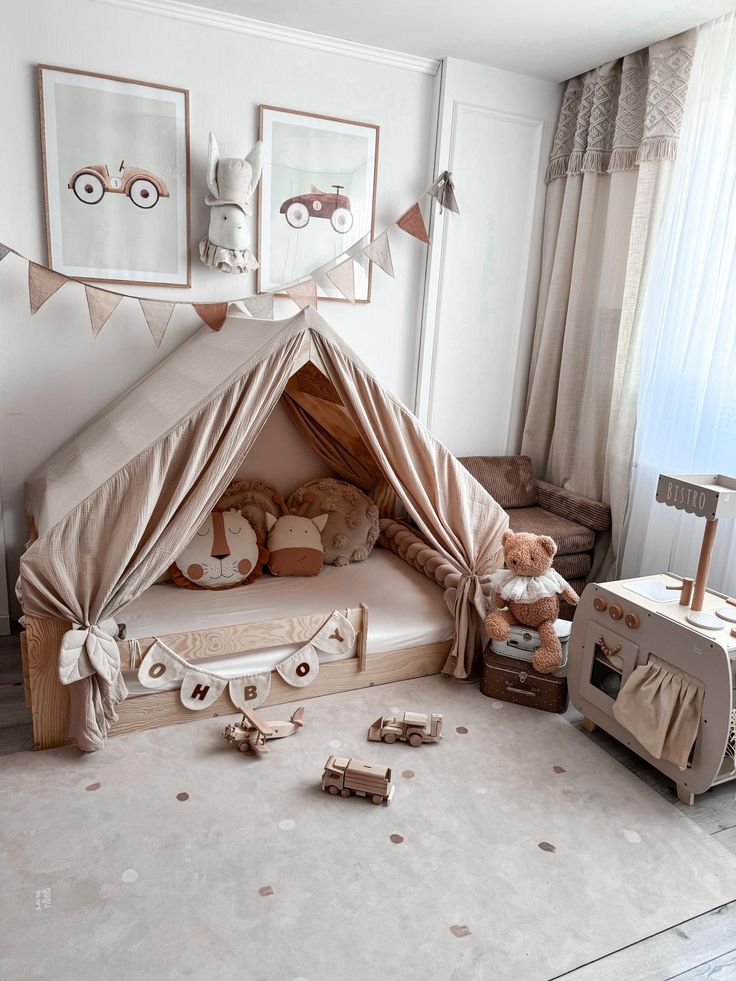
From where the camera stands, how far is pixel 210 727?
109 inches

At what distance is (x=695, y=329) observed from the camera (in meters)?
3.41

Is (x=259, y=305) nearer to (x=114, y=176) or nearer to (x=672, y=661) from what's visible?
(x=114, y=176)

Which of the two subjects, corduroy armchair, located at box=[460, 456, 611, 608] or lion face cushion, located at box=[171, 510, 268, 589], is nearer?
lion face cushion, located at box=[171, 510, 268, 589]

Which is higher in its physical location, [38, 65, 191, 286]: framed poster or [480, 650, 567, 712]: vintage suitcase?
[38, 65, 191, 286]: framed poster

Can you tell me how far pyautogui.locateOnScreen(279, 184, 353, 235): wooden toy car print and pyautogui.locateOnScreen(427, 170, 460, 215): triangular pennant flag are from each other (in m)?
0.47

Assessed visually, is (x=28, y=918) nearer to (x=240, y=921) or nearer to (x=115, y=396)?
(x=240, y=921)

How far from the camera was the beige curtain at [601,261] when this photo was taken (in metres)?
3.49

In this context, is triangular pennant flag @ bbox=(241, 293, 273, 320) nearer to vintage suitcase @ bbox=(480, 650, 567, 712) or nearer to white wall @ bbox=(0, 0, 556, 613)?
white wall @ bbox=(0, 0, 556, 613)

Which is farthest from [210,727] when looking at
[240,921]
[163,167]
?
[163,167]

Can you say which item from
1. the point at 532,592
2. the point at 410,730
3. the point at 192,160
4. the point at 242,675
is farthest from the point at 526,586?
the point at 192,160

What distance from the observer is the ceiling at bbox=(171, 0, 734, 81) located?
3037 millimetres

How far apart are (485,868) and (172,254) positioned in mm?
2869

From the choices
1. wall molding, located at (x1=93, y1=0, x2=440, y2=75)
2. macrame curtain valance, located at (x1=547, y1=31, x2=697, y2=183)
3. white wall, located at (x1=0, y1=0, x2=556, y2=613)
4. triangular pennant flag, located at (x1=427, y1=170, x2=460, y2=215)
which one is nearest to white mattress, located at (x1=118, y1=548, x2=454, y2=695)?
white wall, located at (x1=0, y1=0, x2=556, y2=613)

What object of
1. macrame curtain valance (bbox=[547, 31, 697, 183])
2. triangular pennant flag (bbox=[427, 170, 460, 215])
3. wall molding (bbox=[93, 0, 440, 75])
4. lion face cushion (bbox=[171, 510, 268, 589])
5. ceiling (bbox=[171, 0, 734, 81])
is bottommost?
lion face cushion (bbox=[171, 510, 268, 589])
